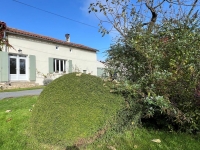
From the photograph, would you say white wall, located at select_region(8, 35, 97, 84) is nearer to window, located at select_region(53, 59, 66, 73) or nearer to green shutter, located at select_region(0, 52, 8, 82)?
window, located at select_region(53, 59, 66, 73)

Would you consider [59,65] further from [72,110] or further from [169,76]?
[169,76]

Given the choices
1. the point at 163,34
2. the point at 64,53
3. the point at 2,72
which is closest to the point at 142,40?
the point at 163,34

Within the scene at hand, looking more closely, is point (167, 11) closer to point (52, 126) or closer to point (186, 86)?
point (186, 86)

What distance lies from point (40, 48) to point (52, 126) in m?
15.2

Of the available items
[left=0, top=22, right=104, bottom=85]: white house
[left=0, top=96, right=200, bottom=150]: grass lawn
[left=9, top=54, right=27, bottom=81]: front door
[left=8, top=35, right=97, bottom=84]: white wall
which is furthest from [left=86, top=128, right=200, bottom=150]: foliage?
[left=9, top=54, right=27, bottom=81]: front door

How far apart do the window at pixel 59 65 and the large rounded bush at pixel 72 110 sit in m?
15.6

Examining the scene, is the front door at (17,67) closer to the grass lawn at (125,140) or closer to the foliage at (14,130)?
the foliage at (14,130)

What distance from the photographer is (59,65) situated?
18.6 metres

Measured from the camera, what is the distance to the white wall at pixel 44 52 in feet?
48.6

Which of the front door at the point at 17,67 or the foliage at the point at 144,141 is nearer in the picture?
the foliage at the point at 144,141

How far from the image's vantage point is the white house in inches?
550

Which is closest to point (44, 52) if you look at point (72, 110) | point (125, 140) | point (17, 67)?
point (17, 67)

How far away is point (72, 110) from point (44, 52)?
50.3 ft

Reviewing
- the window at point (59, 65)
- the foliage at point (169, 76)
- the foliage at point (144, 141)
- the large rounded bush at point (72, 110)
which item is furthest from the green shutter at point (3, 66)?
the foliage at point (144, 141)
